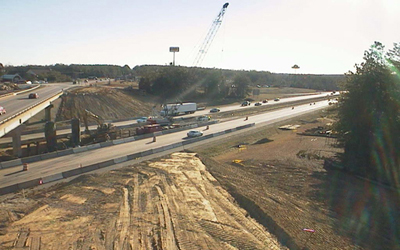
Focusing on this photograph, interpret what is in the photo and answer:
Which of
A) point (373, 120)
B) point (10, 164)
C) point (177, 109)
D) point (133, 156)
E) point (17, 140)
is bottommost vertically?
point (10, 164)

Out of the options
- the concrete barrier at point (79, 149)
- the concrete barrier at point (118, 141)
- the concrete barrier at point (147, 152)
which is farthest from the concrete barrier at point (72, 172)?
the concrete barrier at point (118, 141)

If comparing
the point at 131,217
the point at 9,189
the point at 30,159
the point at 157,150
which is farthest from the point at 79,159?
the point at 131,217

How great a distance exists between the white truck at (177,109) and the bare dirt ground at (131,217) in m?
34.5

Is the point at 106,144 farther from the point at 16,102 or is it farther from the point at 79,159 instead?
the point at 16,102

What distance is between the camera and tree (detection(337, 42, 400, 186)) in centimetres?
2292

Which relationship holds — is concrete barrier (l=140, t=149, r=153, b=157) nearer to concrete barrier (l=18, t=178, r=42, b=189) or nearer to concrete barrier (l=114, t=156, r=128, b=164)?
concrete barrier (l=114, t=156, r=128, b=164)

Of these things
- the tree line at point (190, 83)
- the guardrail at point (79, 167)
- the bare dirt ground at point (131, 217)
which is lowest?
the guardrail at point (79, 167)

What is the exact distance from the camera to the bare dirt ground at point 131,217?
516 inches

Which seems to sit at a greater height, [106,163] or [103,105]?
[103,105]

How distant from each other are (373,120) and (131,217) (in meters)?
18.6

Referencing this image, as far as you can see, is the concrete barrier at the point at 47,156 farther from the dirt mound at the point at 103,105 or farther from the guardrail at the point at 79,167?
the dirt mound at the point at 103,105

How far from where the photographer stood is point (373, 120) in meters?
23.9

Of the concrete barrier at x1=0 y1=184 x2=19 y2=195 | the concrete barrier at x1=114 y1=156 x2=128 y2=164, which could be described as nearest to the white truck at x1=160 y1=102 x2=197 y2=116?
the concrete barrier at x1=114 y1=156 x2=128 y2=164

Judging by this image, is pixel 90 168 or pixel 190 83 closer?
pixel 90 168
